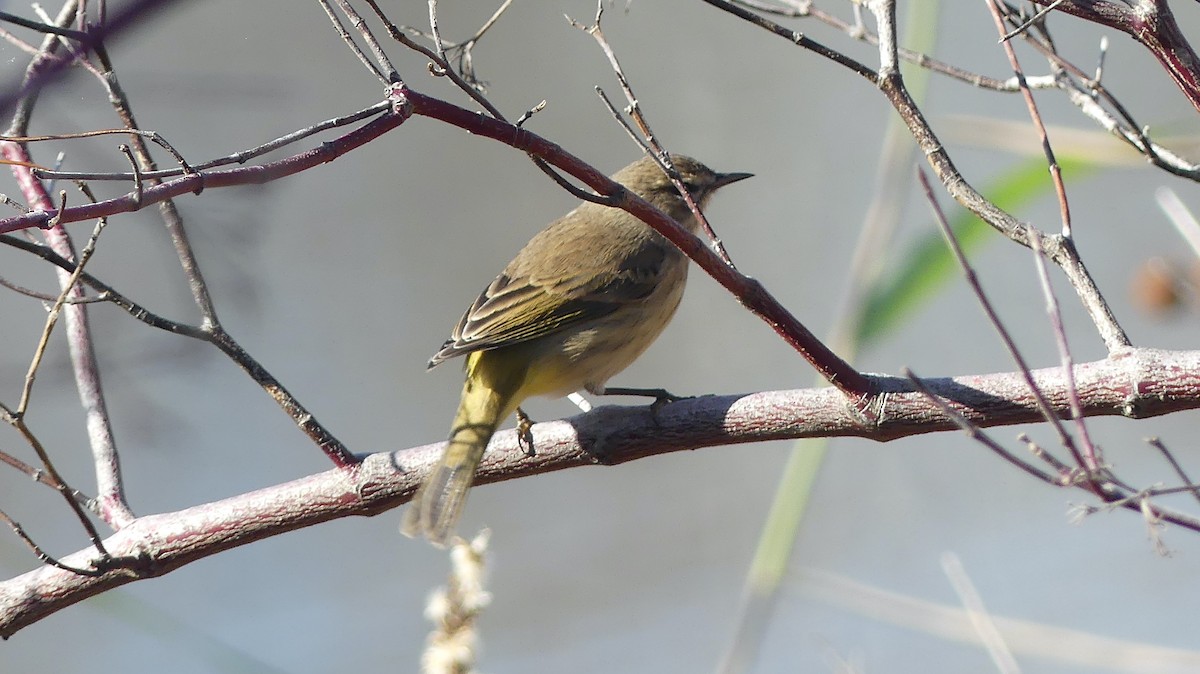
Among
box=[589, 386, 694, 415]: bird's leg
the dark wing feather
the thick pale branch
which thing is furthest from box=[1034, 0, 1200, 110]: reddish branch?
the dark wing feather

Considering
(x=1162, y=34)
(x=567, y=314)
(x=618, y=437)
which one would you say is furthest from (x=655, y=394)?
(x=1162, y=34)

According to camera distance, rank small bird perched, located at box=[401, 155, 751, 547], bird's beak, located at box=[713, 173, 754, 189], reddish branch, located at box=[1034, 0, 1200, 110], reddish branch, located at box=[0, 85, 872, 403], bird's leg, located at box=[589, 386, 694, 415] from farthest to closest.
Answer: bird's beak, located at box=[713, 173, 754, 189], small bird perched, located at box=[401, 155, 751, 547], bird's leg, located at box=[589, 386, 694, 415], reddish branch, located at box=[1034, 0, 1200, 110], reddish branch, located at box=[0, 85, 872, 403]

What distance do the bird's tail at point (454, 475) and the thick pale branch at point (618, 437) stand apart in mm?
26

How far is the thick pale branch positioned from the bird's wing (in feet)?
2.06

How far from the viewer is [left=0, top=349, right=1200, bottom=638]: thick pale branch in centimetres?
132

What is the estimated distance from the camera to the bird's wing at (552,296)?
2.48 meters

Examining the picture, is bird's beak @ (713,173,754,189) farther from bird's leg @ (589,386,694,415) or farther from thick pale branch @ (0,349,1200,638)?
thick pale branch @ (0,349,1200,638)

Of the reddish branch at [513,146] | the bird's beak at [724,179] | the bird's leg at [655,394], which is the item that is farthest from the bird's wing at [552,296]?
the reddish branch at [513,146]

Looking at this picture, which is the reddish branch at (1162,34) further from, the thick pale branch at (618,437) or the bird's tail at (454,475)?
the bird's tail at (454,475)

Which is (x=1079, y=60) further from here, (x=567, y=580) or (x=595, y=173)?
(x=595, y=173)

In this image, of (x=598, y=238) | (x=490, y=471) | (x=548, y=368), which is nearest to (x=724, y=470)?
(x=598, y=238)

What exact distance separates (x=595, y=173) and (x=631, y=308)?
57.1 inches

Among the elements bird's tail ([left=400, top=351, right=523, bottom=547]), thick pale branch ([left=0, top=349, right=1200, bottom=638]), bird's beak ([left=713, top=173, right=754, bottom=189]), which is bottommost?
thick pale branch ([left=0, top=349, right=1200, bottom=638])

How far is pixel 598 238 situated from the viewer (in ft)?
9.48
